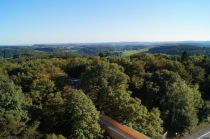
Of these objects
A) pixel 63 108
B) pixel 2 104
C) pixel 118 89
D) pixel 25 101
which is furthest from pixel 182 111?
pixel 2 104

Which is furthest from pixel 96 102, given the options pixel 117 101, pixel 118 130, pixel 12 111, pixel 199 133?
pixel 199 133

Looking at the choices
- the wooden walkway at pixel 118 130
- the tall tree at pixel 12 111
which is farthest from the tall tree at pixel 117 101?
the tall tree at pixel 12 111

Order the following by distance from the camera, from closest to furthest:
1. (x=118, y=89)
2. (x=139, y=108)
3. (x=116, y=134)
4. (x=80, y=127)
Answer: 1. (x=80, y=127)
2. (x=116, y=134)
3. (x=139, y=108)
4. (x=118, y=89)

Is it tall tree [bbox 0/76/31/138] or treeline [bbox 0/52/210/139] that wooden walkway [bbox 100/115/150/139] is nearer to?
treeline [bbox 0/52/210/139]

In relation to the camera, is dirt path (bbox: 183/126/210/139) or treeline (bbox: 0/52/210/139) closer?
treeline (bbox: 0/52/210/139)

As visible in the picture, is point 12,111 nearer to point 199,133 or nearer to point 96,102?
point 96,102

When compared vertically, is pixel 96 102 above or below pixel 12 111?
below

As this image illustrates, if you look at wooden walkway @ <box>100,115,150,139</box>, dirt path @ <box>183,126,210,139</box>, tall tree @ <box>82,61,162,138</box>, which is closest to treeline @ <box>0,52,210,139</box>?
tall tree @ <box>82,61,162,138</box>

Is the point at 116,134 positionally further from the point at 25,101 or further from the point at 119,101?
the point at 25,101
